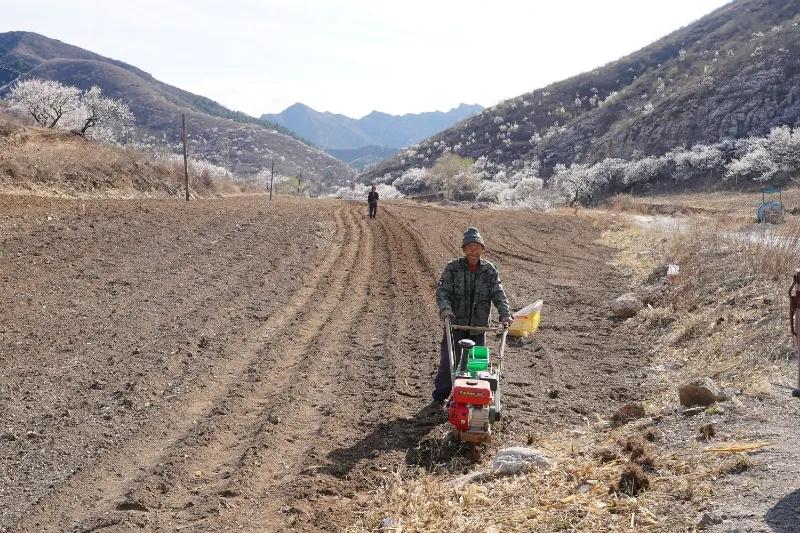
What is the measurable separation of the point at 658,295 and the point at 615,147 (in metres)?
72.0

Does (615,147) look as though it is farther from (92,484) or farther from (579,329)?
(92,484)

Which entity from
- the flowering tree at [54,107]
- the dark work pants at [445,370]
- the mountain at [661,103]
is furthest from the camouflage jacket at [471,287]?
the mountain at [661,103]

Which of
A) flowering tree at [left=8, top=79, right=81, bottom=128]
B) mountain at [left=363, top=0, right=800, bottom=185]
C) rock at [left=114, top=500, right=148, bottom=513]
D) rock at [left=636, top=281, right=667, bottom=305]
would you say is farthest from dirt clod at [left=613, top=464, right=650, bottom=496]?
mountain at [left=363, top=0, right=800, bottom=185]

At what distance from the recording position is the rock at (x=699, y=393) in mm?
5820

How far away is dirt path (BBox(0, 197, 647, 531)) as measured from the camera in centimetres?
494

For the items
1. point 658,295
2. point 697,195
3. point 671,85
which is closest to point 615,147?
point 671,85

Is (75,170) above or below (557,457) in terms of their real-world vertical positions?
above

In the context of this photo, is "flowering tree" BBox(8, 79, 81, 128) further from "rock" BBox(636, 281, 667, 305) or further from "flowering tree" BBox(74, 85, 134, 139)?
"rock" BBox(636, 281, 667, 305)

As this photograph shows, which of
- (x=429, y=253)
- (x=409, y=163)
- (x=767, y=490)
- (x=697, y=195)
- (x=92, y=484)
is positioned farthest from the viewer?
(x=409, y=163)

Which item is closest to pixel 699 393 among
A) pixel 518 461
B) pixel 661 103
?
pixel 518 461

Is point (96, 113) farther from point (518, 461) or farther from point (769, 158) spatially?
point (769, 158)

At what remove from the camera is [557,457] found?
5.14 metres

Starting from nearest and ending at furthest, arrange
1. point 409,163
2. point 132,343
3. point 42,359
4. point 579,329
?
point 42,359 → point 132,343 → point 579,329 → point 409,163

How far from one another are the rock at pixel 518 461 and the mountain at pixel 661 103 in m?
68.7
